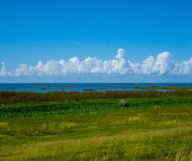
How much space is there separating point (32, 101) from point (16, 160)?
43705 millimetres

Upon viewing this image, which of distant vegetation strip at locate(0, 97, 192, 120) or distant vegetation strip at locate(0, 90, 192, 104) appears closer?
distant vegetation strip at locate(0, 97, 192, 120)

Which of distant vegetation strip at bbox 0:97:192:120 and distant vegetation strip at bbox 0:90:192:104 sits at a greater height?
distant vegetation strip at bbox 0:90:192:104

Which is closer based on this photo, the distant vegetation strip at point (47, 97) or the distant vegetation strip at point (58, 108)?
the distant vegetation strip at point (58, 108)

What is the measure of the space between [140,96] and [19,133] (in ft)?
158

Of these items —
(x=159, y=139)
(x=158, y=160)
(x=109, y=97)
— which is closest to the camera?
(x=158, y=160)

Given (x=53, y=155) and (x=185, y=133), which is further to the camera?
(x=185, y=133)

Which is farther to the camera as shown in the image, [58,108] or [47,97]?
[47,97]

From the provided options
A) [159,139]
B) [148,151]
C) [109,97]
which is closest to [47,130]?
[159,139]

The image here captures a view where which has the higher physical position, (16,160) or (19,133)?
(16,160)

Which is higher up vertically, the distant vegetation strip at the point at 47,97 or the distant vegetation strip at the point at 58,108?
the distant vegetation strip at the point at 47,97

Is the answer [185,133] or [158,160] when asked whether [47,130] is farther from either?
[158,160]

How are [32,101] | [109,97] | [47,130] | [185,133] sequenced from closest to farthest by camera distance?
→ [185,133]
[47,130]
[32,101]
[109,97]

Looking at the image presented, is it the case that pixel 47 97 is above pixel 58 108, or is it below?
above

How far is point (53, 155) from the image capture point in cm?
975
